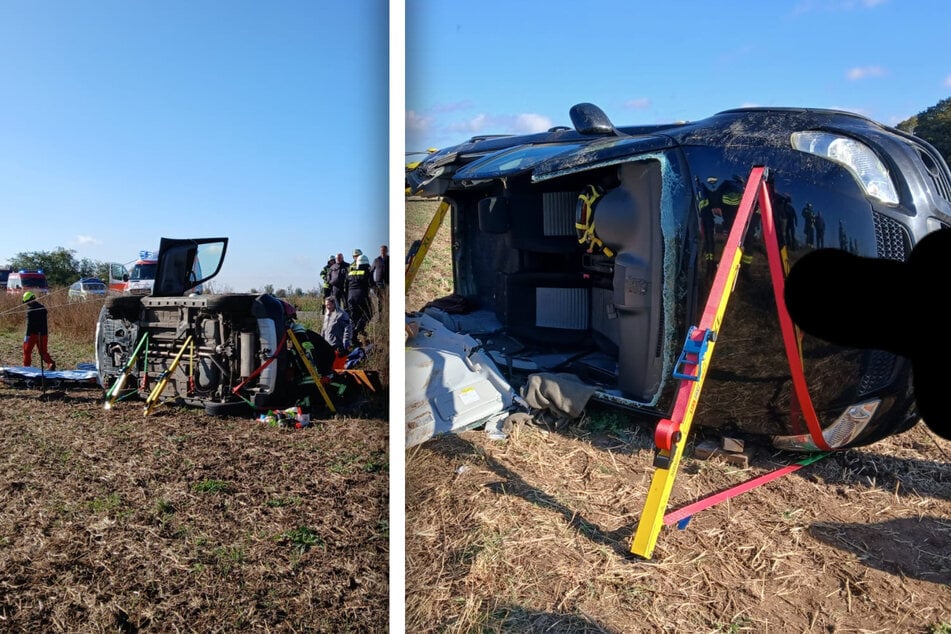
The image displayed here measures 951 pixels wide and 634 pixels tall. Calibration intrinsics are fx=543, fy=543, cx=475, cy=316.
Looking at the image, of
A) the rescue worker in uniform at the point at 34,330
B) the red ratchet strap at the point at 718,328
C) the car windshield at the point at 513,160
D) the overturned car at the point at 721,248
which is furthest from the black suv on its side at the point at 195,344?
the red ratchet strap at the point at 718,328

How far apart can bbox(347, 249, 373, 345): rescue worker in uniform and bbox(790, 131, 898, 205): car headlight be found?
6.26 ft

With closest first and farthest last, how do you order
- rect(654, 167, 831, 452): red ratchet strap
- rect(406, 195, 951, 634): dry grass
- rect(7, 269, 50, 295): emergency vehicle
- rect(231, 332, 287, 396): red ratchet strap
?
rect(406, 195, 951, 634): dry grass, rect(654, 167, 831, 452): red ratchet strap, rect(7, 269, 50, 295): emergency vehicle, rect(231, 332, 287, 396): red ratchet strap

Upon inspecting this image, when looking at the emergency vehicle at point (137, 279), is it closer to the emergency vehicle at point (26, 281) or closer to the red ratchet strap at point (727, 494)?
the emergency vehicle at point (26, 281)

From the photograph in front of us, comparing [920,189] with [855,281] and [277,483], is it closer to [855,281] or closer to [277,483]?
[855,281]

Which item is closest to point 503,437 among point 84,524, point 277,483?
point 277,483

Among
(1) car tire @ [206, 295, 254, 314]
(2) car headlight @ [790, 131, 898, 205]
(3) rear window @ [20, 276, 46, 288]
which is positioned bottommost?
(1) car tire @ [206, 295, 254, 314]

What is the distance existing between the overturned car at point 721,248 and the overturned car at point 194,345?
1.08m

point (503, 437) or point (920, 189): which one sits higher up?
point (920, 189)

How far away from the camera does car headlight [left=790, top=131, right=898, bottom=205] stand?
1896 millimetres

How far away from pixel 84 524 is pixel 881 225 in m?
3.39

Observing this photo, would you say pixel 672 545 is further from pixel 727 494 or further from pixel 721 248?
pixel 721 248

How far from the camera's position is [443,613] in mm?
1605

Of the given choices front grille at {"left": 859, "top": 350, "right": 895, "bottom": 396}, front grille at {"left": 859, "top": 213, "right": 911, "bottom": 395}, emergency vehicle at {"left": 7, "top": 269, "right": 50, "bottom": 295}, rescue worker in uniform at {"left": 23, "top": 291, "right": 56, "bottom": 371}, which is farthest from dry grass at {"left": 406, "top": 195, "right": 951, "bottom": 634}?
rescue worker in uniform at {"left": 23, "top": 291, "right": 56, "bottom": 371}

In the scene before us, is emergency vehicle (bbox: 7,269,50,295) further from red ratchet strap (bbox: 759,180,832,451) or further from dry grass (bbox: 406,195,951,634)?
red ratchet strap (bbox: 759,180,832,451)
